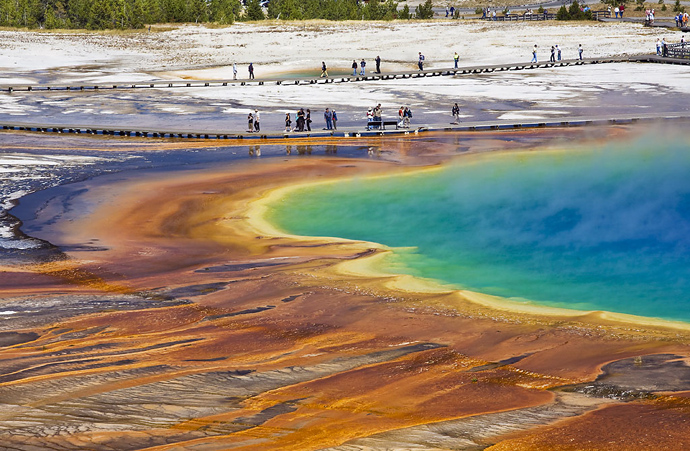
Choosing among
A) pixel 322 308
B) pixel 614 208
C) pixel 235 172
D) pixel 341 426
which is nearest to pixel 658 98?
pixel 614 208

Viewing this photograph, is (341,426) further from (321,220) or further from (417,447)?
(321,220)

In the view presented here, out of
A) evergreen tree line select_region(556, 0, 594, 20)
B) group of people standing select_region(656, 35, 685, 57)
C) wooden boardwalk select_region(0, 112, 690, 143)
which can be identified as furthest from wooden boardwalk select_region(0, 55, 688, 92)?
evergreen tree line select_region(556, 0, 594, 20)

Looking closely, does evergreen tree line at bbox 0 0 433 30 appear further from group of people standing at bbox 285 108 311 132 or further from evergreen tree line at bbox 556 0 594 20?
group of people standing at bbox 285 108 311 132

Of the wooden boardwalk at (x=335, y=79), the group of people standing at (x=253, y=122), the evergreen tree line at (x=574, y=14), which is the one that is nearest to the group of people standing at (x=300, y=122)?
the group of people standing at (x=253, y=122)

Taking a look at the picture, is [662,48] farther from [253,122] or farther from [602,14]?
[253,122]

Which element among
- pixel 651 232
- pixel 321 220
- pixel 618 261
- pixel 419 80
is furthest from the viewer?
pixel 419 80

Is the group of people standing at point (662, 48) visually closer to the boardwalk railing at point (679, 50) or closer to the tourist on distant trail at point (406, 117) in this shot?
the boardwalk railing at point (679, 50)

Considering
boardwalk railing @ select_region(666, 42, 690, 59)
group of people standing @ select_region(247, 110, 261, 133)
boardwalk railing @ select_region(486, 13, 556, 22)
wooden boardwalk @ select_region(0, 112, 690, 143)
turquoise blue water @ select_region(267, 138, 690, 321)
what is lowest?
turquoise blue water @ select_region(267, 138, 690, 321)
